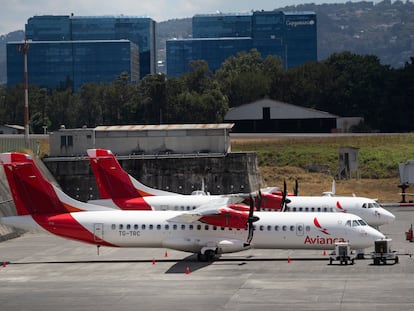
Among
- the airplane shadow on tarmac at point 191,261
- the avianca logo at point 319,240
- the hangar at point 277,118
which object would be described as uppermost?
the hangar at point 277,118

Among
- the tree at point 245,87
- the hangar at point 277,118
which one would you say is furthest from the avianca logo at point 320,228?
the tree at point 245,87

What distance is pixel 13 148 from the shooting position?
74.4 meters

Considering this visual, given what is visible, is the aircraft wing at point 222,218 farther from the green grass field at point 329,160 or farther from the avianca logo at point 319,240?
the green grass field at point 329,160

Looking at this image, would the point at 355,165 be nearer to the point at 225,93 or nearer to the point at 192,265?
the point at 192,265

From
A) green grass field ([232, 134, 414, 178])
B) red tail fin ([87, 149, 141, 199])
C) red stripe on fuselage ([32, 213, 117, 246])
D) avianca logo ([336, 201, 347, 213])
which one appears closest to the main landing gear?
red stripe on fuselage ([32, 213, 117, 246])

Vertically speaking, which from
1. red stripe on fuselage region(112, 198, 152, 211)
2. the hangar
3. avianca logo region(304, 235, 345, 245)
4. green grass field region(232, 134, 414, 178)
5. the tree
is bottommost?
avianca logo region(304, 235, 345, 245)

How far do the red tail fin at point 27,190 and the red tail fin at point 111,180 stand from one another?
27.3 ft

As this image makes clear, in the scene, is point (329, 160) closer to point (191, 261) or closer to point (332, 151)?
point (332, 151)

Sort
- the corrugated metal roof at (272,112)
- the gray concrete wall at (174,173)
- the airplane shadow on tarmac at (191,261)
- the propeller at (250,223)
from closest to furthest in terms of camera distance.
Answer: the airplane shadow on tarmac at (191,261) < the propeller at (250,223) < the gray concrete wall at (174,173) < the corrugated metal roof at (272,112)

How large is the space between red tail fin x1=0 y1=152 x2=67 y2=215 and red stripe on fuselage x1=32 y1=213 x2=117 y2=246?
499mm

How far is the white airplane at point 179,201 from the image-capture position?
5484 cm

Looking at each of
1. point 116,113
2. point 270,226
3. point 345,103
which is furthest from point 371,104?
point 270,226

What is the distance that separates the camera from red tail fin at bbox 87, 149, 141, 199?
5588cm

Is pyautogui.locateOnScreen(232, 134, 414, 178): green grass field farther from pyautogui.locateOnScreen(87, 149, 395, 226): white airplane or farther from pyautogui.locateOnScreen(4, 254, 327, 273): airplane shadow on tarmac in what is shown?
pyautogui.locateOnScreen(4, 254, 327, 273): airplane shadow on tarmac
